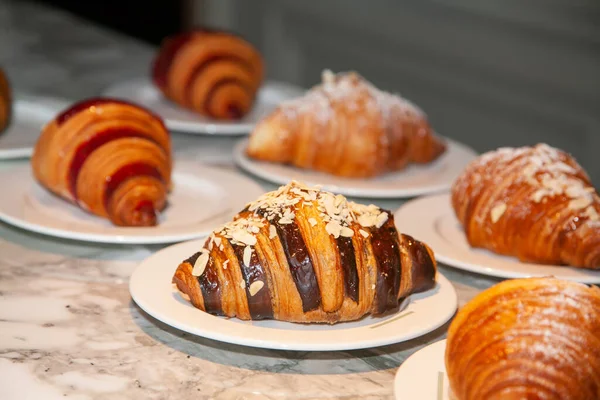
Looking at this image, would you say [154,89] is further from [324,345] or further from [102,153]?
[324,345]

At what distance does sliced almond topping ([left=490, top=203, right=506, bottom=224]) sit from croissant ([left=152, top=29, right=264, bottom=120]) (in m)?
0.92

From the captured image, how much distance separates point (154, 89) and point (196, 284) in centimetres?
137

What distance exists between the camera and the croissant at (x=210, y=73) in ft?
7.18

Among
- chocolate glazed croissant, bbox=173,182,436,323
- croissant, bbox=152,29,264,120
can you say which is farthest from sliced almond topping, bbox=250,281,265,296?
croissant, bbox=152,29,264,120

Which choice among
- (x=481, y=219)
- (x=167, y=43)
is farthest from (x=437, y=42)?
(x=481, y=219)

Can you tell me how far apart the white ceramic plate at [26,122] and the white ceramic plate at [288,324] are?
680 mm

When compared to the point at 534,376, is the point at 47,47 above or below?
below

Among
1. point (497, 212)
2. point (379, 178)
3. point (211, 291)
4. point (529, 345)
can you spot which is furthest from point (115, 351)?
point (379, 178)

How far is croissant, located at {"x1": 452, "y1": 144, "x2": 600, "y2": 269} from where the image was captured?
1353mm

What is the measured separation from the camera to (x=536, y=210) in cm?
138

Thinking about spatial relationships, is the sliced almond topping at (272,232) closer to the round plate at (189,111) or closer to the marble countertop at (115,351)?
the marble countertop at (115,351)

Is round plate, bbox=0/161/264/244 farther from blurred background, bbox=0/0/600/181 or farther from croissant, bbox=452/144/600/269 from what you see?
blurred background, bbox=0/0/600/181

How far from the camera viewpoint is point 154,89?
7.82 feet

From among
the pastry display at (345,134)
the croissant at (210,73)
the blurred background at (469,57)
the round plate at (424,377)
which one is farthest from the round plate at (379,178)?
the blurred background at (469,57)
